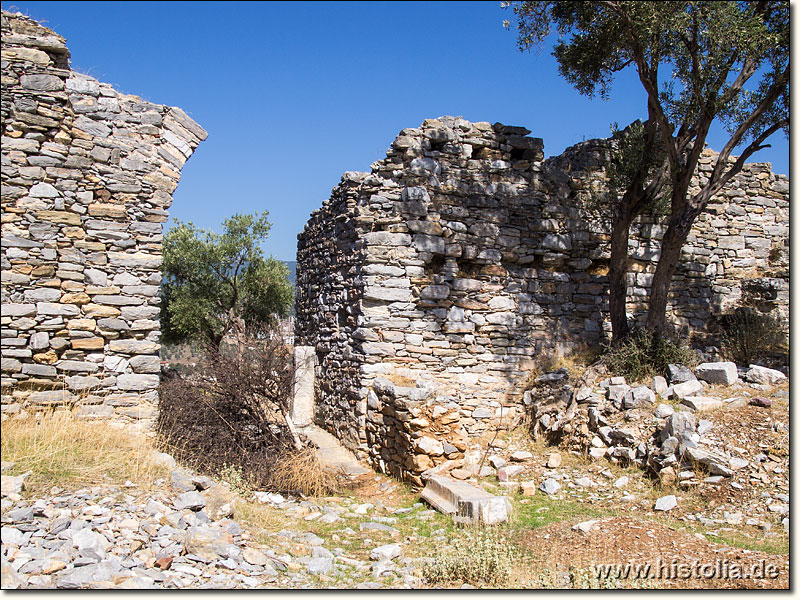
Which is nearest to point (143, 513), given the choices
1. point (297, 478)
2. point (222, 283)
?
point (297, 478)

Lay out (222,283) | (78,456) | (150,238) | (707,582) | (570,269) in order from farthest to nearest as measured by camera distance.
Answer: (222,283)
(570,269)
(150,238)
(78,456)
(707,582)

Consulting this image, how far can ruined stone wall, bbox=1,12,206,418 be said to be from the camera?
23.0ft

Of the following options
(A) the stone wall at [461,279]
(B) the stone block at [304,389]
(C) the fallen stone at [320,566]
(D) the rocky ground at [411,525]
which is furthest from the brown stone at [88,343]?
(B) the stone block at [304,389]

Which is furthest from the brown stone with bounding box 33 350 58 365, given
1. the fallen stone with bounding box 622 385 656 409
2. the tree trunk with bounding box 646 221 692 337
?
the tree trunk with bounding box 646 221 692 337

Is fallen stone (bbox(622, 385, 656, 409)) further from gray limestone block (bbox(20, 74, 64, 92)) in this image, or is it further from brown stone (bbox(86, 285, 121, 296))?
gray limestone block (bbox(20, 74, 64, 92))

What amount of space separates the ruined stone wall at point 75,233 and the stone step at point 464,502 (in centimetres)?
365

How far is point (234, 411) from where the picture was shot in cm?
883

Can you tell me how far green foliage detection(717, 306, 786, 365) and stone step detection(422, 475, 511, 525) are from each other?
5974 millimetres

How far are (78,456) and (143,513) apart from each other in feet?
3.94

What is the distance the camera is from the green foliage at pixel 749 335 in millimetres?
10684

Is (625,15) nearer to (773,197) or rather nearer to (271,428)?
(773,197)

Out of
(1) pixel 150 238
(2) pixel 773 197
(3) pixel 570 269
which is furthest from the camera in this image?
(2) pixel 773 197

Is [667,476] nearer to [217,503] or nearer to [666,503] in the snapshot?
[666,503]

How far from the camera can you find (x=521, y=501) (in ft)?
25.3
